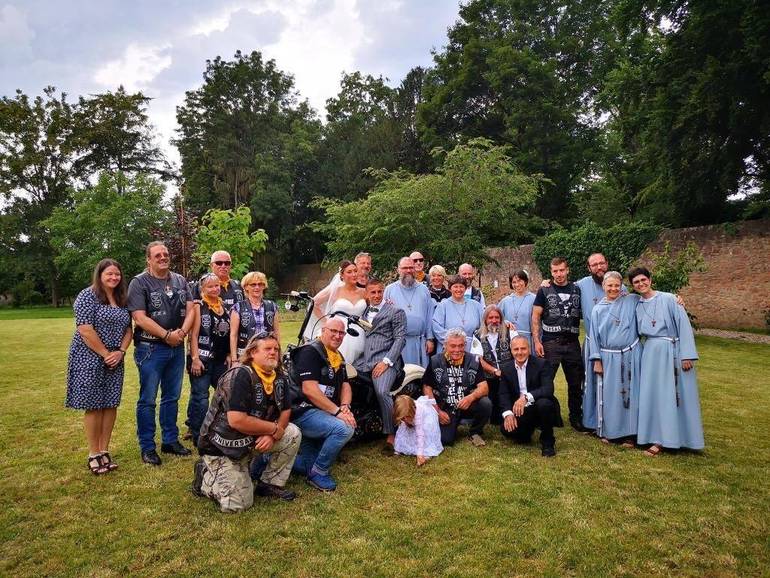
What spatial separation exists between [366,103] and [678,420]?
35.2 m

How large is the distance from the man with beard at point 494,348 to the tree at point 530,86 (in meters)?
19.9

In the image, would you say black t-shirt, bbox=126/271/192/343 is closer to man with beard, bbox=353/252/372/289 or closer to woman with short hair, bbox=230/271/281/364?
woman with short hair, bbox=230/271/281/364

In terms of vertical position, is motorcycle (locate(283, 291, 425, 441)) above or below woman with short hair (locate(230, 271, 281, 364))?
below

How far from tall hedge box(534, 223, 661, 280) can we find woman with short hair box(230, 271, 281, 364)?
12.9 meters

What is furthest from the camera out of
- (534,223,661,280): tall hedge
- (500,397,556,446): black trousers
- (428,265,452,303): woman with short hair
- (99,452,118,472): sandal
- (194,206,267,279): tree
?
(194,206,267,279): tree

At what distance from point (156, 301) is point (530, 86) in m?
23.5

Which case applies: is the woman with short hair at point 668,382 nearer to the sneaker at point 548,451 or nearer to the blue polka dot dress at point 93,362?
the sneaker at point 548,451

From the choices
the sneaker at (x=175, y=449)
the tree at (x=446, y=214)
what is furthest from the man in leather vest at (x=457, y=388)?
the tree at (x=446, y=214)

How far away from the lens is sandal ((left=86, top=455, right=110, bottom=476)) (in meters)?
4.02

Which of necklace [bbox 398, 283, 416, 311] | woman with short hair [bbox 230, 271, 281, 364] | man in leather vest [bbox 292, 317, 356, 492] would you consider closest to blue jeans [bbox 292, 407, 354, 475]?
man in leather vest [bbox 292, 317, 356, 492]

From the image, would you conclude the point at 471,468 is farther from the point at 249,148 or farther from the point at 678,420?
the point at 249,148

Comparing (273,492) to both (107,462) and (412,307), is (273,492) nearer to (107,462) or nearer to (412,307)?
(107,462)

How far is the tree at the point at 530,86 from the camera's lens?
2369 cm

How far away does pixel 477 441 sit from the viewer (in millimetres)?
4809
